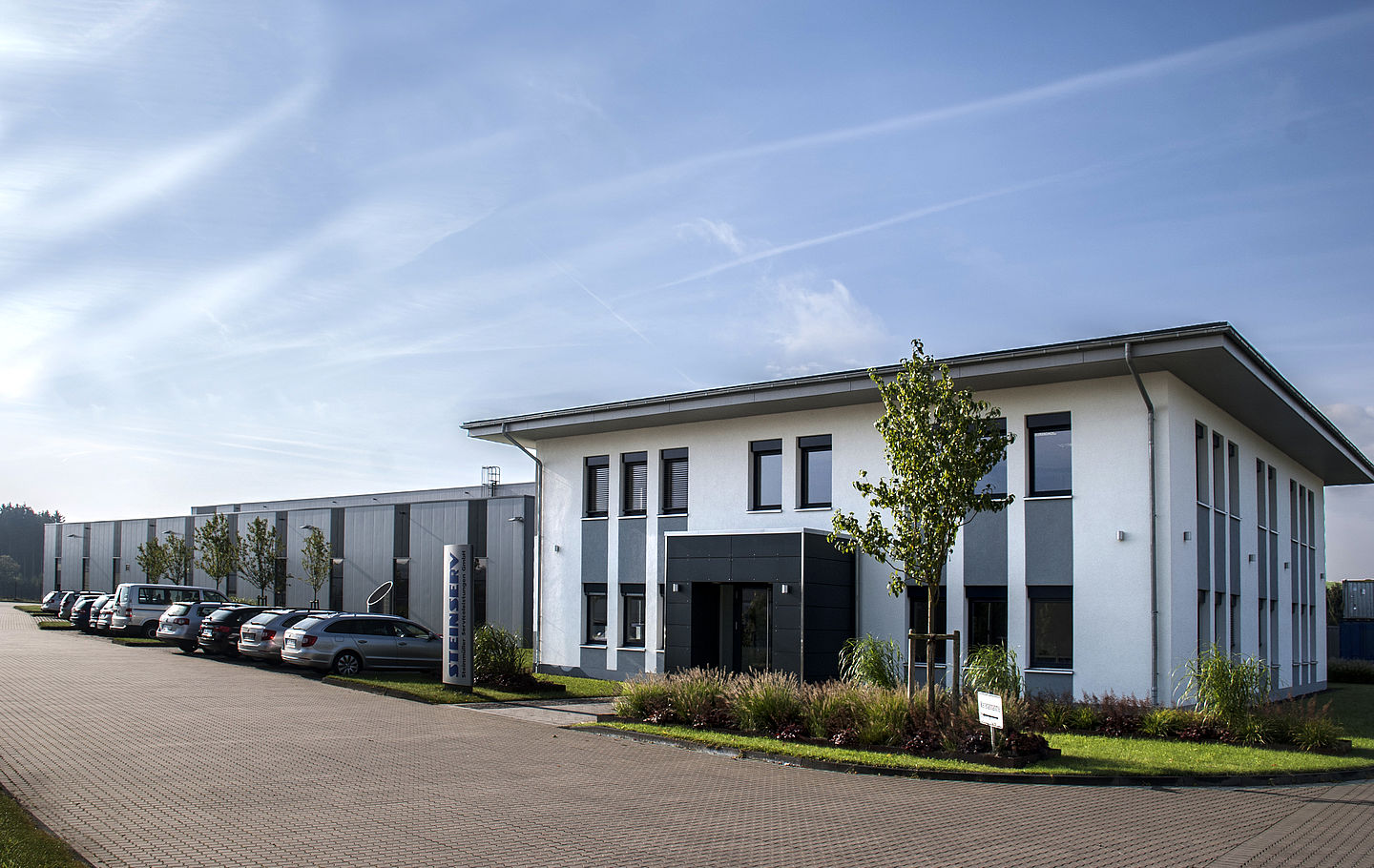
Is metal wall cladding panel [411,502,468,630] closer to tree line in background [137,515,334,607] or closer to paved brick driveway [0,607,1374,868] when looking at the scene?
tree line in background [137,515,334,607]

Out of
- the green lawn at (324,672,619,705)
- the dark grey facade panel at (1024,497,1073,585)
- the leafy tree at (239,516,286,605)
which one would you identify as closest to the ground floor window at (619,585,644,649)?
the green lawn at (324,672,619,705)

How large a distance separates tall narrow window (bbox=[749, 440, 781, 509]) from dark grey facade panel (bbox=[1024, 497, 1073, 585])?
→ 5574mm

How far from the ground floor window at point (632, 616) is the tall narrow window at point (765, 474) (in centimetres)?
377

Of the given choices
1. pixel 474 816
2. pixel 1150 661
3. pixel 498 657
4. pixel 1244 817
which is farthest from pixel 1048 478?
pixel 474 816

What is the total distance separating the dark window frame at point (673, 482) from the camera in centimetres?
2492

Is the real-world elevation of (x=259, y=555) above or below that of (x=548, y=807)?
above

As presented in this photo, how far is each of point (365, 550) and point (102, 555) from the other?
35189 millimetres

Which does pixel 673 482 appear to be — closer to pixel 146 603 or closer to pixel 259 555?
pixel 146 603

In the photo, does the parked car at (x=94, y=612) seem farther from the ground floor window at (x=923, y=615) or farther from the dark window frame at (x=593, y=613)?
the ground floor window at (x=923, y=615)

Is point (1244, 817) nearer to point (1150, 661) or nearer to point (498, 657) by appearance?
point (1150, 661)

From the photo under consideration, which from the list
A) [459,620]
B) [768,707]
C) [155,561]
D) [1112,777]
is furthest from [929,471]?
[155,561]

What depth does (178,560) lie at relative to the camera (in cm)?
5662

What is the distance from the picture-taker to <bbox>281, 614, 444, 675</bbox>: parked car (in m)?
24.6

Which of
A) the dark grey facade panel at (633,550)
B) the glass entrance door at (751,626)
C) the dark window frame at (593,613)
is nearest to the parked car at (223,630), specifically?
the dark window frame at (593,613)
